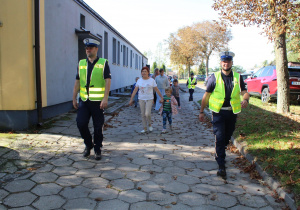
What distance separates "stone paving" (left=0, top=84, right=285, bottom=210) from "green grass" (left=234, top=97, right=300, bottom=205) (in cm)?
38

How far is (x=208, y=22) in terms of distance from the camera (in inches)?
1786

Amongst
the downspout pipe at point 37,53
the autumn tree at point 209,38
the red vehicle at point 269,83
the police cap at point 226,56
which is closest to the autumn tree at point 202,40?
the autumn tree at point 209,38

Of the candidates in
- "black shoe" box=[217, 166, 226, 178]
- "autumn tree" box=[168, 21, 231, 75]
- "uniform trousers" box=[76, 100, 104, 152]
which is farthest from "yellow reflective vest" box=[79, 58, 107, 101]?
"autumn tree" box=[168, 21, 231, 75]

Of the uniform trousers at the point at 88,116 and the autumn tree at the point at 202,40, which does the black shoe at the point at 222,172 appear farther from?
the autumn tree at the point at 202,40

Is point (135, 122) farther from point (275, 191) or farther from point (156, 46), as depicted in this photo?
point (156, 46)

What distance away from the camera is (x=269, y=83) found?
1283 cm

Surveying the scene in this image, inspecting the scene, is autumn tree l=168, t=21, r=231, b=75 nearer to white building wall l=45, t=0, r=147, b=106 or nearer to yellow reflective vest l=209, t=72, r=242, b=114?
white building wall l=45, t=0, r=147, b=106

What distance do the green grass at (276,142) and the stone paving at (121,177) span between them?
0.38m

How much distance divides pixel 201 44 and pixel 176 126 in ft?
133

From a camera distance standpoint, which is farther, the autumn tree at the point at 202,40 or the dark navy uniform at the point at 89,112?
the autumn tree at the point at 202,40

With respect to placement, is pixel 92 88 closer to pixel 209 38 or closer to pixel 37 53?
pixel 37 53

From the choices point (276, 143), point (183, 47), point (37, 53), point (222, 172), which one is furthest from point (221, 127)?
point (183, 47)

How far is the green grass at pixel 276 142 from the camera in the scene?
3977mm

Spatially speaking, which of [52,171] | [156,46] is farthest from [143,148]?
[156,46]
